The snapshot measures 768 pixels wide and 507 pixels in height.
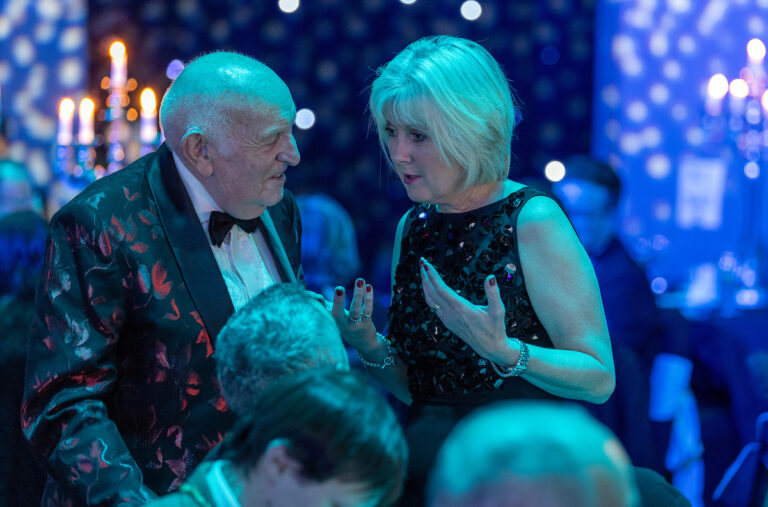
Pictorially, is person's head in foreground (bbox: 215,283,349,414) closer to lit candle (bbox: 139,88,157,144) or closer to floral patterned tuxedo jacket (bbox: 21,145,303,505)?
floral patterned tuxedo jacket (bbox: 21,145,303,505)

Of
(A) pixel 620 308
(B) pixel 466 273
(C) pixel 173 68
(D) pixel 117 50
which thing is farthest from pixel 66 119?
(B) pixel 466 273

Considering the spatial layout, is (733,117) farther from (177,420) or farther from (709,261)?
(177,420)

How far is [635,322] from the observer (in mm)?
3295

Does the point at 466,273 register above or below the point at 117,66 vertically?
below

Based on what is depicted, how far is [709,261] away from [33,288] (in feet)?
17.0

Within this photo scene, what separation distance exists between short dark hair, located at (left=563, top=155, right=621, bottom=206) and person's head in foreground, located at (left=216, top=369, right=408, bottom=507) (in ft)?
8.42

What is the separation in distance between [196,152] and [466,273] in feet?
1.88

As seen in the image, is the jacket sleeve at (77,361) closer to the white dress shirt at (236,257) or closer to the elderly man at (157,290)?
the elderly man at (157,290)

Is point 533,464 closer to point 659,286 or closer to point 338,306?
point 338,306

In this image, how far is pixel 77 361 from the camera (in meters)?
1.47

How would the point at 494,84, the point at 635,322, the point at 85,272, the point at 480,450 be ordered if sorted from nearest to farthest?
the point at 480,450, the point at 85,272, the point at 494,84, the point at 635,322

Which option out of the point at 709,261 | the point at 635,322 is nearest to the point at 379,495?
the point at 635,322

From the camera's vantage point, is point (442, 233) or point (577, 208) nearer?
point (442, 233)

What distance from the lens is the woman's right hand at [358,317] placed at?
1663 mm
